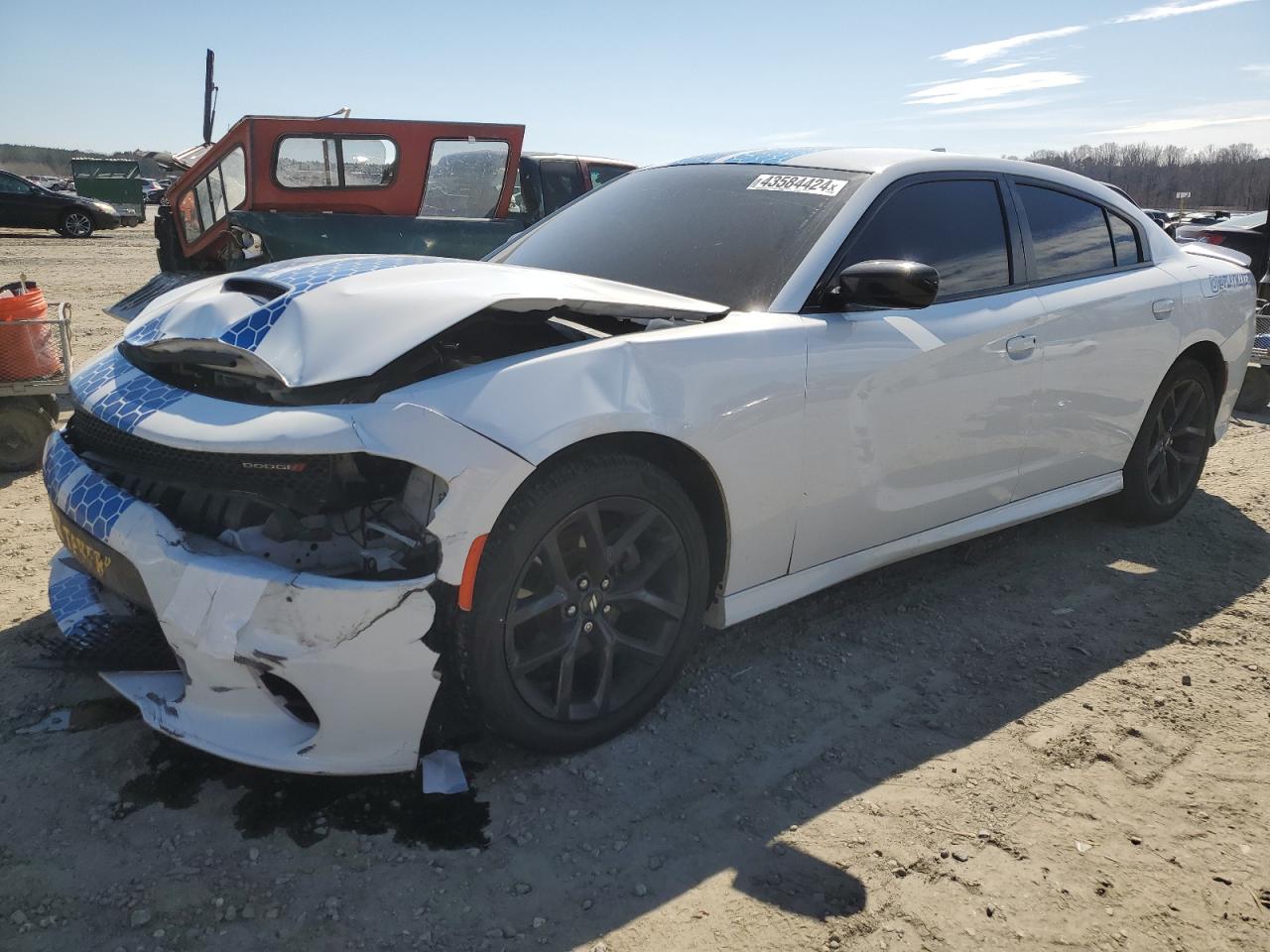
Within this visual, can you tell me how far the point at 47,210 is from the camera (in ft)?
72.5

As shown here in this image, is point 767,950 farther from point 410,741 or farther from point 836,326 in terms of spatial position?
point 836,326

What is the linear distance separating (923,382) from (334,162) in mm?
7296

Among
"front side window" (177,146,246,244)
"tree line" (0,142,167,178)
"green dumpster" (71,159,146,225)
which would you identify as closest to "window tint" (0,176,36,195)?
"green dumpster" (71,159,146,225)

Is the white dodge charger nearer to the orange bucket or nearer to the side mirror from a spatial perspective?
the side mirror

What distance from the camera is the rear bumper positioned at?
2.17 metres

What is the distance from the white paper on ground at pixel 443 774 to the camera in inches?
97.7

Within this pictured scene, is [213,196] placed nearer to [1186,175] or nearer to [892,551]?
[892,551]

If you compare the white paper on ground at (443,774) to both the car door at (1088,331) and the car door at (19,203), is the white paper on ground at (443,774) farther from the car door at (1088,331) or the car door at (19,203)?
the car door at (19,203)

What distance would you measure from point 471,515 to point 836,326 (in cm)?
135

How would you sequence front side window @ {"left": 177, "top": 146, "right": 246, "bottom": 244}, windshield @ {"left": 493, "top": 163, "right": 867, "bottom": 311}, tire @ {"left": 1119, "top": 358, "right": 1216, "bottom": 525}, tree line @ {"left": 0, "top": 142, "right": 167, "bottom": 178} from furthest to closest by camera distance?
tree line @ {"left": 0, "top": 142, "right": 167, "bottom": 178} < front side window @ {"left": 177, "top": 146, "right": 246, "bottom": 244} < tire @ {"left": 1119, "top": 358, "right": 1216, "bottom": 525} < windshield @ {"left": 493, "top": 163, "right": 867, "bottom": 311}

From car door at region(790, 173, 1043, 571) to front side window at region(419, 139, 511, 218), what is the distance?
6.40 meters

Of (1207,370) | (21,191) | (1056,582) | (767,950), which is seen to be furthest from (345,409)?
(21,191)

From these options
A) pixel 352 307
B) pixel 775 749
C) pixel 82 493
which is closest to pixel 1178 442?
pixel 775 749

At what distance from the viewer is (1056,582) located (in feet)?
13.4
